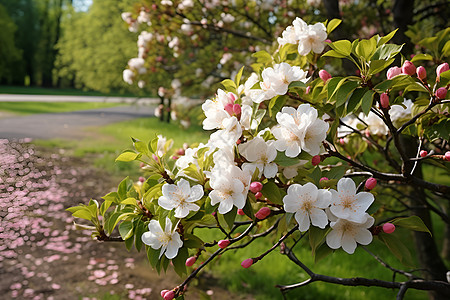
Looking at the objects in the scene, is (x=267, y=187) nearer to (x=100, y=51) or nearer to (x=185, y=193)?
(x=185, y=193)

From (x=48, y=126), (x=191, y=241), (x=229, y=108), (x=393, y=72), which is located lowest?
(x=48, y=126)

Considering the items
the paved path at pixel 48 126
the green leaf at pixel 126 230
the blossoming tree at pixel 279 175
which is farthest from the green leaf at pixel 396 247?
the paved path at pixel 48 126

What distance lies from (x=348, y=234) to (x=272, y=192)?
185 mm

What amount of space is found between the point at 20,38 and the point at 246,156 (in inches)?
1082

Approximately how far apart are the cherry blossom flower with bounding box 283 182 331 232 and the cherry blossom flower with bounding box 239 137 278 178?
0.08 m

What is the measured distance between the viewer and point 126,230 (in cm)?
102

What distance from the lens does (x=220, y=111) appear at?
101 centimetres

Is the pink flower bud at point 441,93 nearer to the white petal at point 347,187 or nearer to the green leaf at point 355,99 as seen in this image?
the green leaf at point 355,99

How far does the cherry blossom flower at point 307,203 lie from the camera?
864mm

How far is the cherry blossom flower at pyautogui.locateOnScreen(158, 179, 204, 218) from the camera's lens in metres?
0.93

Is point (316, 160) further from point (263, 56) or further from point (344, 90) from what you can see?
point (263, 56)

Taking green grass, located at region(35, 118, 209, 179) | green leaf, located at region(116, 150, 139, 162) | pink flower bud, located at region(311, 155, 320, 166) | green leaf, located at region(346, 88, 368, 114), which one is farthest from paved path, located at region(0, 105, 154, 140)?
green leaf, located at region(346, 88, 368, 114)

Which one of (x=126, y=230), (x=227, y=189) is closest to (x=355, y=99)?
(x=227, y=189)

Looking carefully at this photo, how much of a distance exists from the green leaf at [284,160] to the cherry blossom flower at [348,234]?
0.15 m
